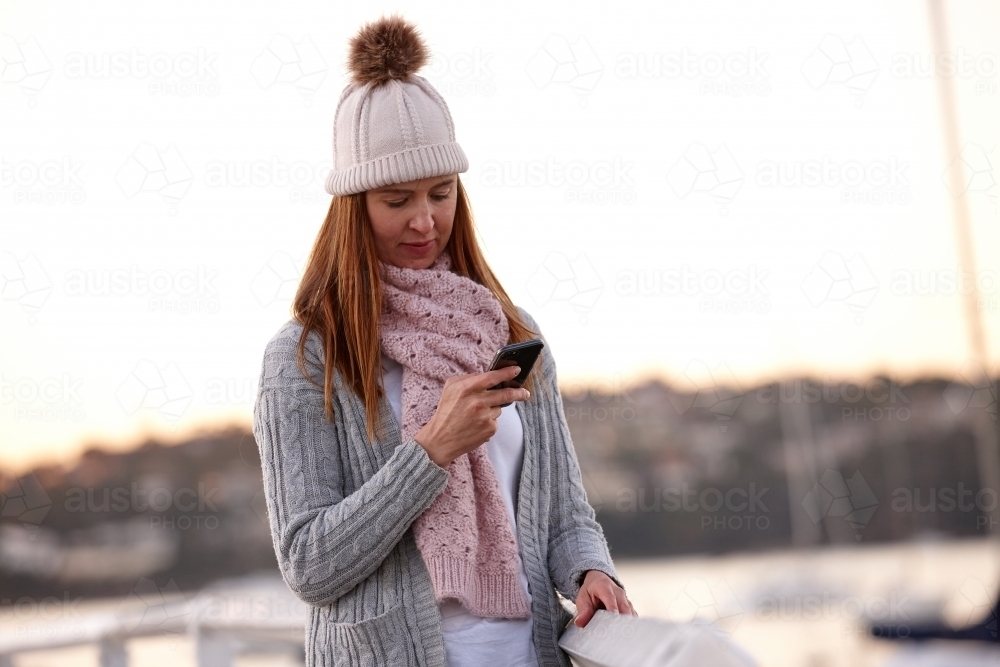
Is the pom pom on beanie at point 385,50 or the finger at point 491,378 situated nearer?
the finger at point 491,378

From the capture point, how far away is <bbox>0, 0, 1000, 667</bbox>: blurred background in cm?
308

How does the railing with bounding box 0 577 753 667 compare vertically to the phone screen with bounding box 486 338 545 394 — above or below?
below

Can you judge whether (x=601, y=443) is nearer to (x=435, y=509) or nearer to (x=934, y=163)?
(x=934, y=163)

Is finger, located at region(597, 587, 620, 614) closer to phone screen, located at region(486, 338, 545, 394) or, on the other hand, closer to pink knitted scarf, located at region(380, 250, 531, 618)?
pink knitted scarf, located at region(380, 250, 531, 618)

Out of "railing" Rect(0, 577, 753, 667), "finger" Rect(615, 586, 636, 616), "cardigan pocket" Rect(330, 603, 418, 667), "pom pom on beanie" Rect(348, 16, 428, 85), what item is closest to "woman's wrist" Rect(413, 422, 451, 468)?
"cardigan pocket" Rect(330, 603, 418, 667)

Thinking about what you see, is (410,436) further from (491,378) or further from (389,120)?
(389,120)

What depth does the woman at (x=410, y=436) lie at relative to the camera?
Answer: 1.20 meters

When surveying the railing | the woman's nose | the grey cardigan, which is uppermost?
the woman's nose

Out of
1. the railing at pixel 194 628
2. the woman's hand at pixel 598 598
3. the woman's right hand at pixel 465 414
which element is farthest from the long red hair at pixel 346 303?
the railing at pixel 194 628

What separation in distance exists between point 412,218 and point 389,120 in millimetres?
137

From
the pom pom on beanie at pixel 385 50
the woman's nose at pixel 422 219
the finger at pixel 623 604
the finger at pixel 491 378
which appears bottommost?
the finger at pixel 623 604

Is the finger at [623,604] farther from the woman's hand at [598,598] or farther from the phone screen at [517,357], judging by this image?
the phone screen at [517,357]

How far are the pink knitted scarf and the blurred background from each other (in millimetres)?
182

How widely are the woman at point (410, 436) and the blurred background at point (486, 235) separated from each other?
132mm
